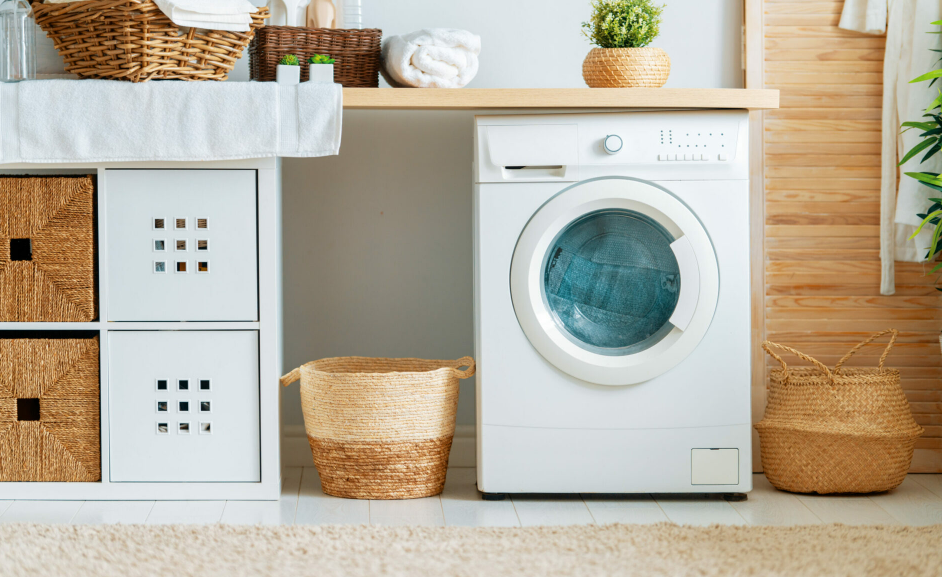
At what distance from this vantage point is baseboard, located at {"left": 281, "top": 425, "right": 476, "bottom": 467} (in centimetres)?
216

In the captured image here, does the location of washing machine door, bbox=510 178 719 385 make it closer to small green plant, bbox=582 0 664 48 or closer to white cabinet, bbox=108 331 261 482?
small green plant, bbox=582 0 664 48

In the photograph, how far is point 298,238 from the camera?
2186 mm

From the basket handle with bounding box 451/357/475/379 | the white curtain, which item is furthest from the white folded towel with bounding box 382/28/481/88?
the white curtain

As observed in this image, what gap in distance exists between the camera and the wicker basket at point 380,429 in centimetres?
180

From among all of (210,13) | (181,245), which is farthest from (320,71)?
(181,245)

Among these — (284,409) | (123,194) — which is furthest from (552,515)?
(123,194)

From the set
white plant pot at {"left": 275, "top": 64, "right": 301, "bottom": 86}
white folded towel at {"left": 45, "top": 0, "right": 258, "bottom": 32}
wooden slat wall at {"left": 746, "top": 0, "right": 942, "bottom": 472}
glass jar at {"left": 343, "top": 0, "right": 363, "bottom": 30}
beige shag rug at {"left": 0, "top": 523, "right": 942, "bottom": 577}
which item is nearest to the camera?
beige shag rug at {"left": 0, "top": 523, "right": 942, "bottom": 577}

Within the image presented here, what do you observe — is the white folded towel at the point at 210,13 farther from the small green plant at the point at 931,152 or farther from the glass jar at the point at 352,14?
the small green plant at the point at 931,152

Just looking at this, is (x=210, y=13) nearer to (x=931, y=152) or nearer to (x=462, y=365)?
(x=462, y=365)

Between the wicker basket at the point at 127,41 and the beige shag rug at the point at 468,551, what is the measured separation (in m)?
0.92

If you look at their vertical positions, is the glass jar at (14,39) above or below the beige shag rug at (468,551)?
above

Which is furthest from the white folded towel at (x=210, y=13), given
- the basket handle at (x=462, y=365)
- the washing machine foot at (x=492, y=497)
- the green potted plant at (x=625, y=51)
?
the washing machine foot at (x=492, y=497)

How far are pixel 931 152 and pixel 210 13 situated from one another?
1653mm

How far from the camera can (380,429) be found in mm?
1799
